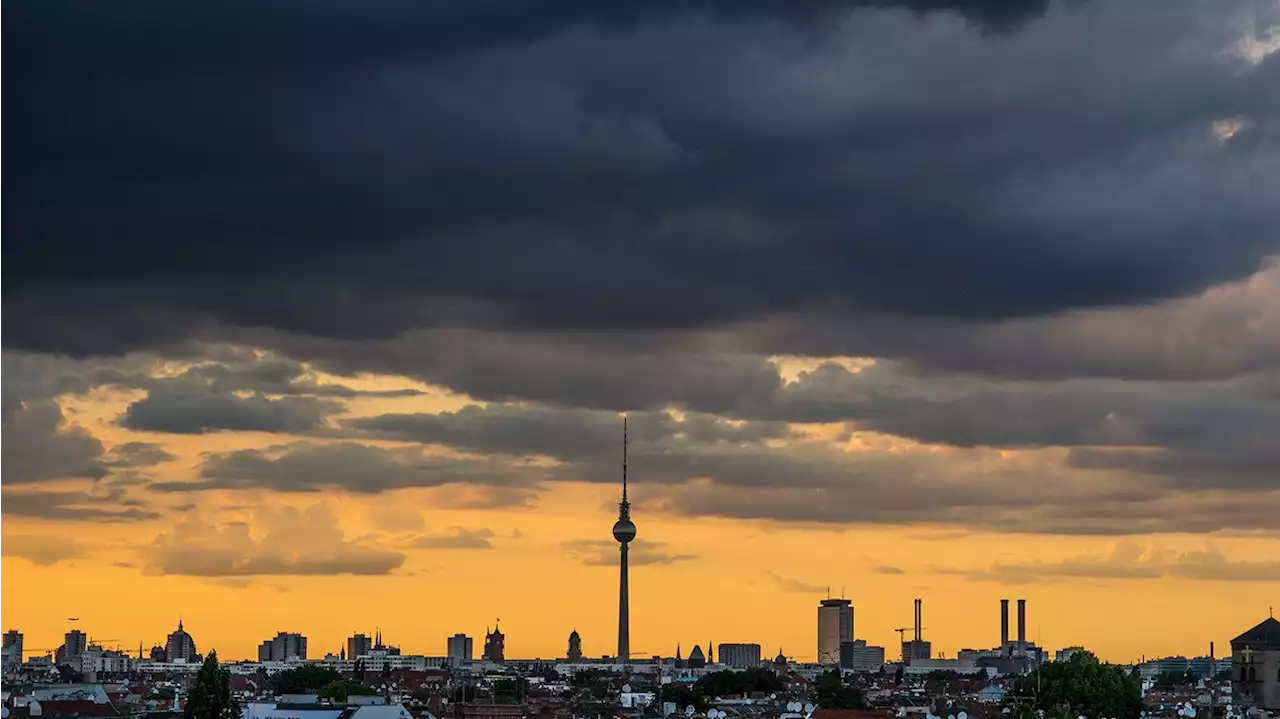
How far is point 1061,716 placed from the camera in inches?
7264

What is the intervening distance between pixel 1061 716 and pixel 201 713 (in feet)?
209

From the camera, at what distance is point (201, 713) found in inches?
7156

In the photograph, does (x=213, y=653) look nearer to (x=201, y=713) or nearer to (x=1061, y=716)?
(x=201, y=713)

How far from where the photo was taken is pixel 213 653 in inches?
7151

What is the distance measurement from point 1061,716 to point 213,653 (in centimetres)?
6294

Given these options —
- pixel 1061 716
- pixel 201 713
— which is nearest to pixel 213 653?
pixel 201 713

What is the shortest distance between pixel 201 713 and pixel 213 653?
178 inches
